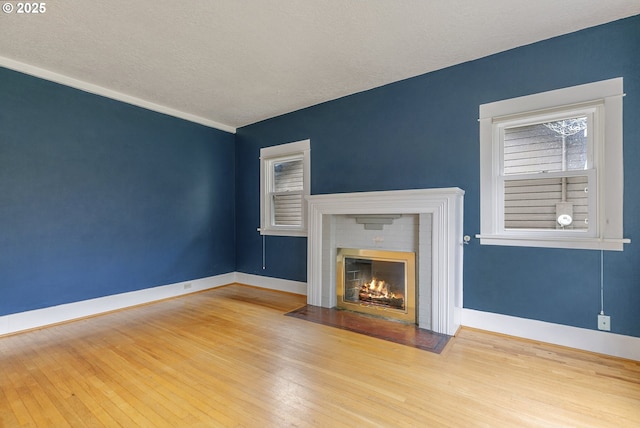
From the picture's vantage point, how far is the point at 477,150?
118 inches

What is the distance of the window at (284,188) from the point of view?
443cm

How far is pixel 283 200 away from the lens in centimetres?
476

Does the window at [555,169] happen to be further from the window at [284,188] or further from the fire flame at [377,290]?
the window at [284,188]

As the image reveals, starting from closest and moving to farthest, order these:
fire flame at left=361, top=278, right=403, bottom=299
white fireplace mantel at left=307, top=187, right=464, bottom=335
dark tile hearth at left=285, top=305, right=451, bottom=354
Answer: dark tile hearth at left=285, top=305, right=451, bottom=354, white fireplace mantel at left=307, top=187, right=464, bottom=335, fire flame at left=361, top=278, right=403, bottom=299

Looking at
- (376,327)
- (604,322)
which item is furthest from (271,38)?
(604,322)

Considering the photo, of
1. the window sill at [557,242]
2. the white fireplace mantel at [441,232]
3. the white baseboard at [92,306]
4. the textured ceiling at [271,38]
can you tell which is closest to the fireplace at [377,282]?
the white fireplace mantel at [441,232]

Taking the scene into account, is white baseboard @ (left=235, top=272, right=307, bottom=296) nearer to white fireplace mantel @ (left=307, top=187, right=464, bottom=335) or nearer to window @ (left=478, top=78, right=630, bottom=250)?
white fireplace mantel @ (left=307, top=187, right=464, bottom=335)

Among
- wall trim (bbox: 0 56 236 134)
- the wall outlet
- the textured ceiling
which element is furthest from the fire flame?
wall trim (bbox: 0 56 236 134)

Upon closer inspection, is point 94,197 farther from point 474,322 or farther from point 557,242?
point 557,242

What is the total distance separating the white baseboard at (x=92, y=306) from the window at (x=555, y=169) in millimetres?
4140

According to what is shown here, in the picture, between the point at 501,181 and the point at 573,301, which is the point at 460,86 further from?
the point at 573,301

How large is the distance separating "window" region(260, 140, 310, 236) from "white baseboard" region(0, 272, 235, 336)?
145 cm

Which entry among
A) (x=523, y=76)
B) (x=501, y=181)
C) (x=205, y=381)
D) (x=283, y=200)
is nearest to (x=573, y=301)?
(x=501, y=181)

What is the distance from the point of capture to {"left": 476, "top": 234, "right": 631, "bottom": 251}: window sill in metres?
2.39
